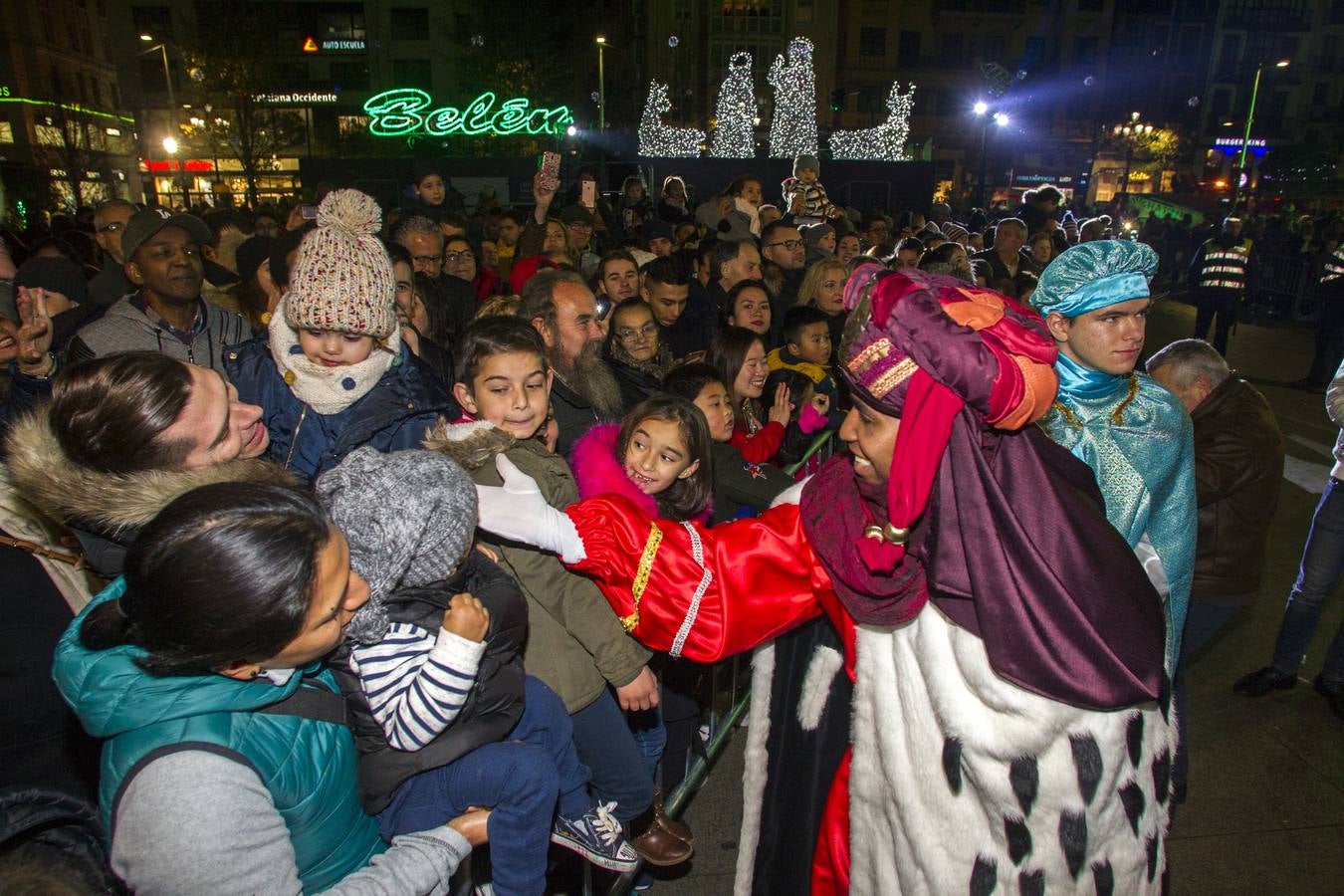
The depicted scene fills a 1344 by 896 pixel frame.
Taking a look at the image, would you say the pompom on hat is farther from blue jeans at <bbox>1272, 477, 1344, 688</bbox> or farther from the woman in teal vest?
blue jeans at <bbox>1272, 477, 1344, 688</bbox>

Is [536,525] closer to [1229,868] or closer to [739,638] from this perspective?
[739,638]

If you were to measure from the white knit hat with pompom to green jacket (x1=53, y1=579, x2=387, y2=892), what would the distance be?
4.66 feet

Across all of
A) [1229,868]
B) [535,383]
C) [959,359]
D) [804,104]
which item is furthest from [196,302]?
[804,104]

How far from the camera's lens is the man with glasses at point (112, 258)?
602 cm

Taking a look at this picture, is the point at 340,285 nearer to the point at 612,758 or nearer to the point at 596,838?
the point at 612,758

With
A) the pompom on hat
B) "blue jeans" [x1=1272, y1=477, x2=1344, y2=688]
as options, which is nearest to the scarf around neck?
the pompom on hat

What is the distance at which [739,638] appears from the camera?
219 cm

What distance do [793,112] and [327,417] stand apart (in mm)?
34233

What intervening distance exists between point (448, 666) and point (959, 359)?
50.2 inches

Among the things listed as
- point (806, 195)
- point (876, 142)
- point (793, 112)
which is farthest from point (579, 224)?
point (793, 112)

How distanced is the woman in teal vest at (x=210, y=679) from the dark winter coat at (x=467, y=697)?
8.4 inches

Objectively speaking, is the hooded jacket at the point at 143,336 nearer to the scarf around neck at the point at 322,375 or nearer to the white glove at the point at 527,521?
the scarf around neck at the point at 322,375

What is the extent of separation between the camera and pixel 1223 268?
37.9 feet

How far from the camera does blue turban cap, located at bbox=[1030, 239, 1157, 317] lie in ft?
9.11
